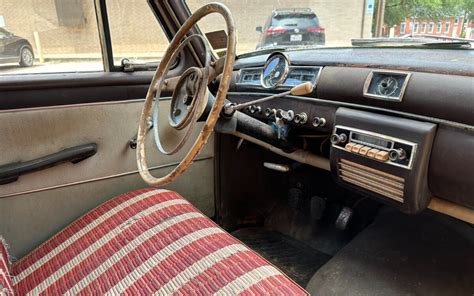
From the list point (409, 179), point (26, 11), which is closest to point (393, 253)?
point (409, 179)

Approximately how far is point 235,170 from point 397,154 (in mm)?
1028

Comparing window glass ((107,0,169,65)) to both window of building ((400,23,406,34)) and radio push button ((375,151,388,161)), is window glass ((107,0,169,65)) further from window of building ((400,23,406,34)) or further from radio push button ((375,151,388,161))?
radio push button ((375,151,388,161))

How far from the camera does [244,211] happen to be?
1883 millimetres

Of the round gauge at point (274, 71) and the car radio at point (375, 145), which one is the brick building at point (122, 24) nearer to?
the round gauge at point (274, 71)

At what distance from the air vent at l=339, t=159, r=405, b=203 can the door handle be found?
99 centimetres

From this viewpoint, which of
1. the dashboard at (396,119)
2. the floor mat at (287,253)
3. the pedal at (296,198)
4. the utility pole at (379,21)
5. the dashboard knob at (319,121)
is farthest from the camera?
the pedal at (296,198)

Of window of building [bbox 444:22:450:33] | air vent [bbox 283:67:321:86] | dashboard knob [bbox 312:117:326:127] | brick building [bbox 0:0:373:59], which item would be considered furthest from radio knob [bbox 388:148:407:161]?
brick building [bbox 0:0:373:59]

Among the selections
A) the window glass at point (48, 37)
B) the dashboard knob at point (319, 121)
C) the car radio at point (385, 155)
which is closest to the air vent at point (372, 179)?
the car radio at point (385, 155)

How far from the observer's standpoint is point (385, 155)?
2.95 feet

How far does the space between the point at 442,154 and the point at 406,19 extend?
708 millimetres

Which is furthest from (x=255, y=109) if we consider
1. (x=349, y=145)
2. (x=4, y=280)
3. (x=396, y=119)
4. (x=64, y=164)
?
(x=4, y=280)

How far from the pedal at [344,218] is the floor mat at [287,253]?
0.16 metres

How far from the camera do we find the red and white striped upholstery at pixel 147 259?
899mm

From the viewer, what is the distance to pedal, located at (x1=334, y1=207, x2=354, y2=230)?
1549 millimetres
